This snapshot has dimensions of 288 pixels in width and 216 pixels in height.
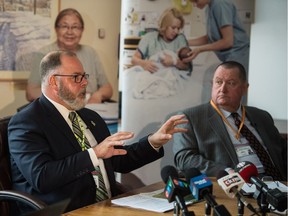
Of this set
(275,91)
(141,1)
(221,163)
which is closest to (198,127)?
(221,163)

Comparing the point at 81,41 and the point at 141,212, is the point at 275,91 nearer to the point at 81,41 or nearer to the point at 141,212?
the point at 81,41

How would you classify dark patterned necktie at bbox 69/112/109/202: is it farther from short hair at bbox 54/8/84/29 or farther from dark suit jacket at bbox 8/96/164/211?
short hair at bbox 54/8/84/29

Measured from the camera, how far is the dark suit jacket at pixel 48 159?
2.81 metres

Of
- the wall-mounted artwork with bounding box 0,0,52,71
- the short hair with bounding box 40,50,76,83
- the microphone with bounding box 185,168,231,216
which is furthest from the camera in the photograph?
the wall-mounted artwork with bounding box 0,0,52,71

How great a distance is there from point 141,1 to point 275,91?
2.28 m

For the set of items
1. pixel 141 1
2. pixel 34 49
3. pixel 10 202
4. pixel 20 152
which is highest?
pixel 141 1

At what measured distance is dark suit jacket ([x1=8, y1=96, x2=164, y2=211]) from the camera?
110 inches

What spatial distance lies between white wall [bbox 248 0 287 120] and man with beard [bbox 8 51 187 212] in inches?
128

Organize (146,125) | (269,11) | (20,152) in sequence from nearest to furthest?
(20,152), (146,125), (269,11)

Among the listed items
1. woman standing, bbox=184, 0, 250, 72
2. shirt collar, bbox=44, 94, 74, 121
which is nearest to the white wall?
woman standing, bbox=184, 0, 250, 72

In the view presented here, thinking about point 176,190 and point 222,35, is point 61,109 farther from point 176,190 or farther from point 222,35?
point 222,35

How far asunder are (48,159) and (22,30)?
1.73 m

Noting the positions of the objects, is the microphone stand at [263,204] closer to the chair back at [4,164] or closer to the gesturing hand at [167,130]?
the gesturing hand at [167,130]

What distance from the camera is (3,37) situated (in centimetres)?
422
